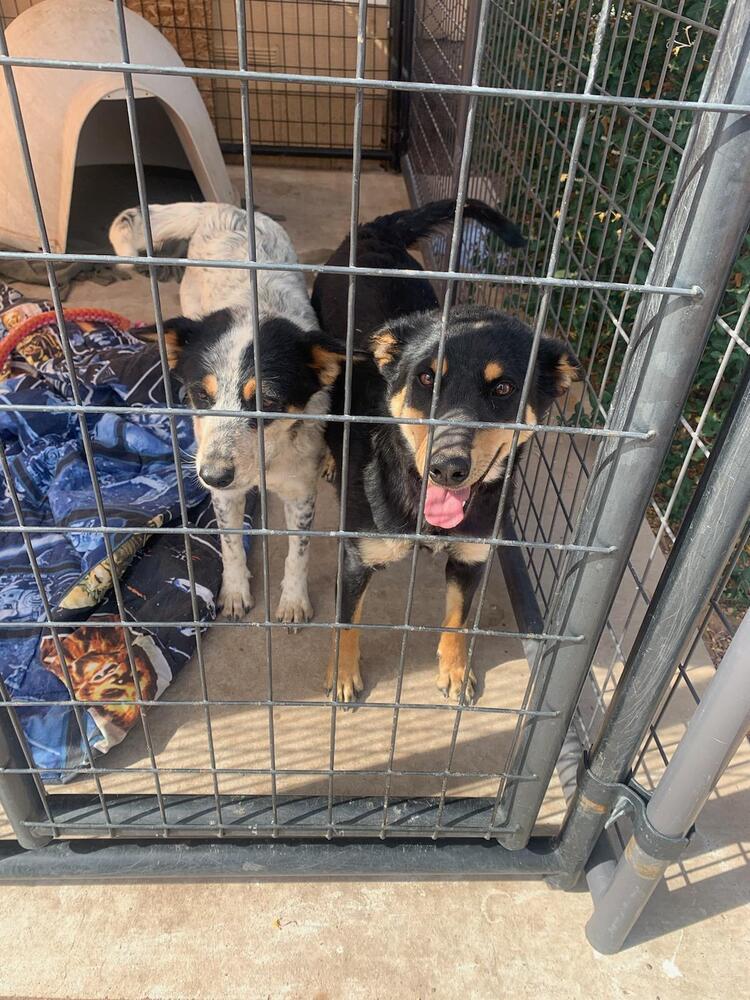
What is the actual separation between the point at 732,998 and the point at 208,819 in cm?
127

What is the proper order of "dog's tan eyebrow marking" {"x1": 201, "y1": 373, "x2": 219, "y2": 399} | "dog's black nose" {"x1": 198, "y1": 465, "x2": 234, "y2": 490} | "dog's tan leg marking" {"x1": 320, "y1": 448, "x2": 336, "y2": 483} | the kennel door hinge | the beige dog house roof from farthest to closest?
the beige dog house roof, "dog's tan leg marking" {"x1": 320, "y1": 448, "x2": 336, "y2": 483}, "dog's tan eyebrow marking" {"x1": 201, "y1": 373, "x2": 219, "y2": 399}, "dog's black nose" {"x1": 198, "y1": 465, "x2": 234, "y2": 490}, the kennel door hinge

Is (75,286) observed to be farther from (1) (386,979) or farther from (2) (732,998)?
(2) (732,998)

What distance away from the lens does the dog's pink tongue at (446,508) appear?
1.77m

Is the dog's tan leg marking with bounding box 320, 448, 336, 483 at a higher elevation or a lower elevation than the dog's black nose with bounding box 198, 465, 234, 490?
lower

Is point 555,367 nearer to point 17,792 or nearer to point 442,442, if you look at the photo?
point 442,442

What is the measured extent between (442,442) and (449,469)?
0.22 feet

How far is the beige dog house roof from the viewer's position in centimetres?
422

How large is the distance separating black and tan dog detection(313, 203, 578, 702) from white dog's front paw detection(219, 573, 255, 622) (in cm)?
47

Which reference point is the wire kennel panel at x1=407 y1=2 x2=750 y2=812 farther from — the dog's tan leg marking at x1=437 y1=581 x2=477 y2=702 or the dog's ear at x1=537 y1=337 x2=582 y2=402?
the dog's tan leg marking at x1=437 y1=581 x2=477 y2=702

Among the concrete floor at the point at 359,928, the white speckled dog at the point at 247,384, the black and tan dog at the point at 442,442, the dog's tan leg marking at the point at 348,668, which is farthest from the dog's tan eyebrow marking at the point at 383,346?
the concrete floor at the point at 359,928

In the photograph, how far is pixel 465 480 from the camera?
1.62 metres

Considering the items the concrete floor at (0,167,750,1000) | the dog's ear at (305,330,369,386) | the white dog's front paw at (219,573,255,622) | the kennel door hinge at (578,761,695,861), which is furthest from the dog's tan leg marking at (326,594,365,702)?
the kennel door hinge at (578,761,695,861)

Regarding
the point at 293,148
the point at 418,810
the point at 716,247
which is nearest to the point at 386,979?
the point at 418,810

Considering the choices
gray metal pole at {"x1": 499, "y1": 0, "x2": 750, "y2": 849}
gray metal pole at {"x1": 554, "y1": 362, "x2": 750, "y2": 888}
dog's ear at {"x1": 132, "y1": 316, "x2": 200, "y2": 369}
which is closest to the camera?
gray metal pole at {"x1": 499, "y1": 0, "x2": 750, "y2": 849}
